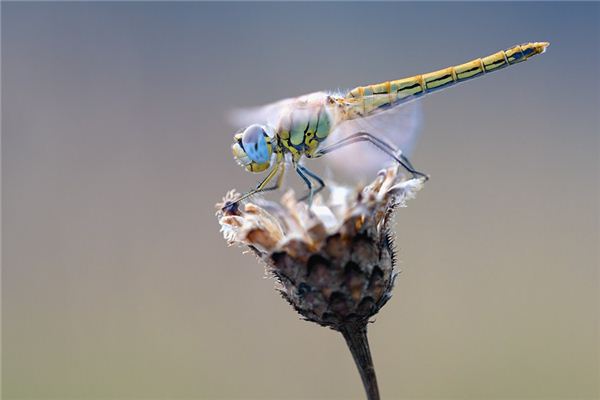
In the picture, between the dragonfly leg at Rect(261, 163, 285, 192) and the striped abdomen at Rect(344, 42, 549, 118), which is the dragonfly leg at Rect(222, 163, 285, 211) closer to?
the dragonfly leg at Rect(261, 163, 285, 192)

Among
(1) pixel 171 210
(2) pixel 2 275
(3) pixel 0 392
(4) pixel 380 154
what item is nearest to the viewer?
(4) pixel 380 154


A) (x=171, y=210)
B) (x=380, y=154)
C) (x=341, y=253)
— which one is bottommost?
(x=341, y=253)

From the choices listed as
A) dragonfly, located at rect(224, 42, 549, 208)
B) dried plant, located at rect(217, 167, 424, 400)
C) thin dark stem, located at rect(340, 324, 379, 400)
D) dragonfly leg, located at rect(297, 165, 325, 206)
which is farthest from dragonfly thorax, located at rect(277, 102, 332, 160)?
thin dark stem, located at rect(340, 324, 379, 400)

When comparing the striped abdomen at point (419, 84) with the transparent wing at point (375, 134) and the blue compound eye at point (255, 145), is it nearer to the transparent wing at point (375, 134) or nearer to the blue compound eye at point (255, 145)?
the transparent wing at point (375, 134)

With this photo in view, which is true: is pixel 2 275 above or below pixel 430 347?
above

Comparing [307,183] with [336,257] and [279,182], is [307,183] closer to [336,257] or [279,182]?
[279,182]

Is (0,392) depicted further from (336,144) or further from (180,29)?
(180,29)

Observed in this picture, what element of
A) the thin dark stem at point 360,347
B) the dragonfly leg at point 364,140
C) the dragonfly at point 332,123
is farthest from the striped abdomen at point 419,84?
the thin dark stem at point 360,347

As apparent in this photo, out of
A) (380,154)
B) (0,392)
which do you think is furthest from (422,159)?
(380,154)
